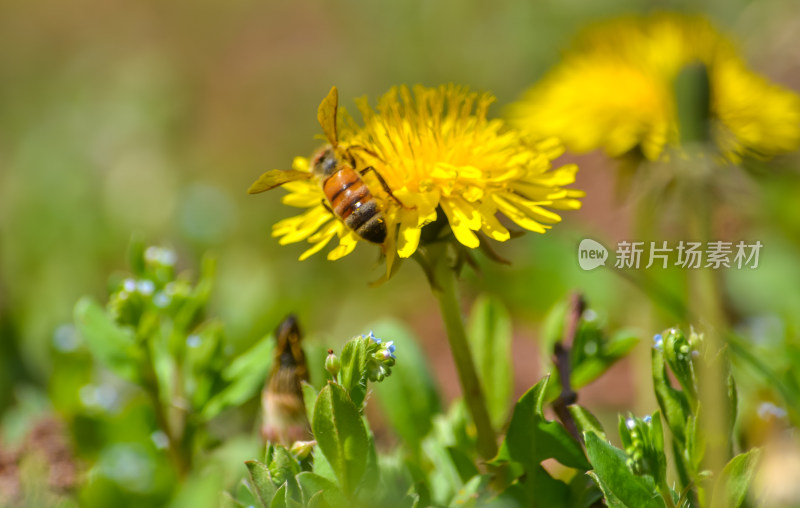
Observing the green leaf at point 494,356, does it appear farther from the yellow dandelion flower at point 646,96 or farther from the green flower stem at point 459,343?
the yellow dandelion flower at point 646,96

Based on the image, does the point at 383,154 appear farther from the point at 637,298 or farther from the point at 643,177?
the point at 637,298

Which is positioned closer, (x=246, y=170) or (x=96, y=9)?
(x=246, y=170)

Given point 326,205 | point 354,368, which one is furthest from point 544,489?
point 326,205

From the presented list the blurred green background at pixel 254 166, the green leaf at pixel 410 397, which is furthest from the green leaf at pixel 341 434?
the blurred green background at pixel 254 166

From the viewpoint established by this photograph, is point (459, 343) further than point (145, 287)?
No

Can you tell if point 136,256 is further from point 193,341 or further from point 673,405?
point 673,405

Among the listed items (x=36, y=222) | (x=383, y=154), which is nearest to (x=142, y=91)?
(x=36, y=222)
